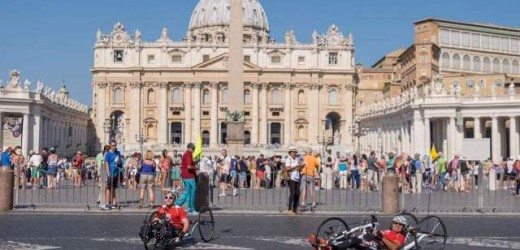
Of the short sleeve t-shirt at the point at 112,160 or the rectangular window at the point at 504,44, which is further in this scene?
the rectangular window at the point at 504,44

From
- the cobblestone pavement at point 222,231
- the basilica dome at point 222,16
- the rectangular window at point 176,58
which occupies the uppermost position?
the basilica dome at point 222,16

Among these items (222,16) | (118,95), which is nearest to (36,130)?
(118,95)

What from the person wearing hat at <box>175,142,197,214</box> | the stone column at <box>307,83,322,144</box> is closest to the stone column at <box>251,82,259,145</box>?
the stone column at <box>307,83,322,144</box>

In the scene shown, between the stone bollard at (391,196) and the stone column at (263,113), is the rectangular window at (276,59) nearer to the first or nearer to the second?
the stone column at (263,113)

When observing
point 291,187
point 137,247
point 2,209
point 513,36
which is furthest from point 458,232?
point 513,36

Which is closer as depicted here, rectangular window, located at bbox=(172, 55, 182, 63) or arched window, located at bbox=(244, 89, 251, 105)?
arched window, located at bbox=(244, 89, 251, 105)

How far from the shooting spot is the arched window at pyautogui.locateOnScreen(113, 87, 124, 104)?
83188mm

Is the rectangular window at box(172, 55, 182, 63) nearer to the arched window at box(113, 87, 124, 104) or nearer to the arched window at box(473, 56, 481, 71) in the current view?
the arched window at box(113, 87, 124, 104)

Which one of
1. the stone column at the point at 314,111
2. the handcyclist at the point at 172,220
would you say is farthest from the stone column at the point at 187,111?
the handcyclist at the point at 172,220

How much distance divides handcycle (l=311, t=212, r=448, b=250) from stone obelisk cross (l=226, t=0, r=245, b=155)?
21.1 metres

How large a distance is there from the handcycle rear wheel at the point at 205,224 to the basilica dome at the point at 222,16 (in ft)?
320

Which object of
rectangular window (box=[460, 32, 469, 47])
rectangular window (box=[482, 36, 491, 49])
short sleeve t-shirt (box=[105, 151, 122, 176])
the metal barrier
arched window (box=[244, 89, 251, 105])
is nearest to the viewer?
short sleeve t-shirt (box=[105, 151, 122, 176])

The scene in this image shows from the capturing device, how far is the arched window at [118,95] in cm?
8319

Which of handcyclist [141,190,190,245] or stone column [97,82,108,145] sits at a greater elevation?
stone column [97,82,108,145]
